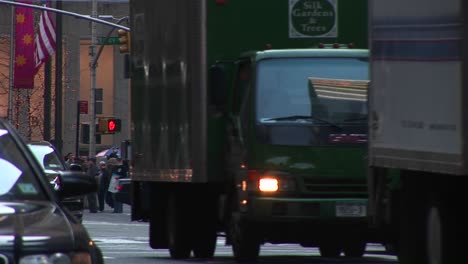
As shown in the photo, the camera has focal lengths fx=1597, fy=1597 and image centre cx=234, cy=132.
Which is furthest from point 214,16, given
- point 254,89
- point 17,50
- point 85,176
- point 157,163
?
point 17,50

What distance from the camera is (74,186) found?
8.98 m

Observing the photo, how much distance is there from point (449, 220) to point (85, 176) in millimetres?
3613

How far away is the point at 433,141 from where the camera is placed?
38.5 feet

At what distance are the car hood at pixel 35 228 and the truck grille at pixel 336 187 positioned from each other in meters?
9.63

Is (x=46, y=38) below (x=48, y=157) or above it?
above

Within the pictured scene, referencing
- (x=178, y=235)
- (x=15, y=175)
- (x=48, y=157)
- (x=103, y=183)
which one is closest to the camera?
(x=15, y=175)

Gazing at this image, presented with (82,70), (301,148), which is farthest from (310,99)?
(82,70)

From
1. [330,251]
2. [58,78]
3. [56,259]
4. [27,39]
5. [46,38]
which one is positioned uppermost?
[27,39]

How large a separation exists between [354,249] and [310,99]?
11.7 feet

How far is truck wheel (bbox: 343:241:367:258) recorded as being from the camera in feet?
66.8

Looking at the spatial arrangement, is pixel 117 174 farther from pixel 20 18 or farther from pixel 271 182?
pixel 271 182

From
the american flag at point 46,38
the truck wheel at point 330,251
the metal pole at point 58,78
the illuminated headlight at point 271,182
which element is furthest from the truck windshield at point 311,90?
the american flag at point 46,38

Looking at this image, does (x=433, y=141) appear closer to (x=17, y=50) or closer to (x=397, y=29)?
(x=397, y=29)

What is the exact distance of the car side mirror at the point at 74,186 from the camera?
8961 mm
